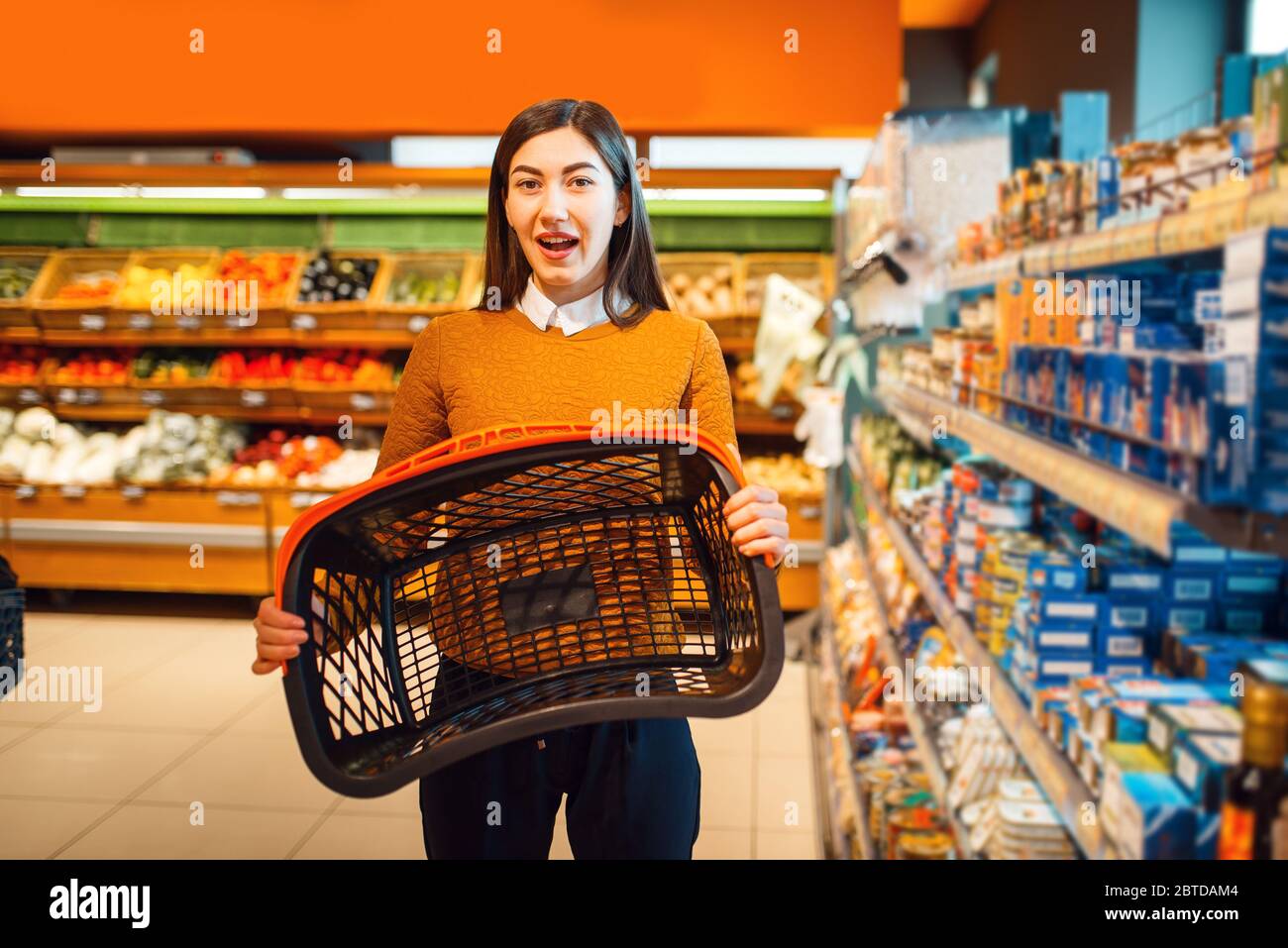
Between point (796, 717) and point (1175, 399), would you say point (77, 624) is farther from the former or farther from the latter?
point (1175, 399)

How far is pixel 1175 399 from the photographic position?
1184 mm

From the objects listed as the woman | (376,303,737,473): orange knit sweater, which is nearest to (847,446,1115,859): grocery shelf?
the woman

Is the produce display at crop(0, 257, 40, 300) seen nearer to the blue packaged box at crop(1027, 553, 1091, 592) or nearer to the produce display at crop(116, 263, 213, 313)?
the produce display at crop(116, 263, 213, 313)

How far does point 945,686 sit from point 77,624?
4.34 m

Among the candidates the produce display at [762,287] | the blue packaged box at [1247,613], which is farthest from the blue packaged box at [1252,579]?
the produce display at [762,287]

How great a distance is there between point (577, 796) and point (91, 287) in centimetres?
523

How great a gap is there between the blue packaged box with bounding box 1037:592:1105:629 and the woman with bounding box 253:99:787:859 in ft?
1.81

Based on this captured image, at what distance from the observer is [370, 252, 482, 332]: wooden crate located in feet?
17.6

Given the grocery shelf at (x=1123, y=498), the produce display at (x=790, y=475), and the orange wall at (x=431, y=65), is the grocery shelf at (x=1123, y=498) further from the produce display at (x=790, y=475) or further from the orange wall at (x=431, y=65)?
the orange wall at (x=431, y=65)

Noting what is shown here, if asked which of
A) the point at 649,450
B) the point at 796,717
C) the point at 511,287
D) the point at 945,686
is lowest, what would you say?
the point at 796,717

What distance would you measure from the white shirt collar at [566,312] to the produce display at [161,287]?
4712 mm

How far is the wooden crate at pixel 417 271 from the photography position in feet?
17.6

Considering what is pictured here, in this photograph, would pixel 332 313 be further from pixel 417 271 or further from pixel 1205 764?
pixel 1205 764

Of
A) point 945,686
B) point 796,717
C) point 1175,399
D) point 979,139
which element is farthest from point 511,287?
point 796,717
